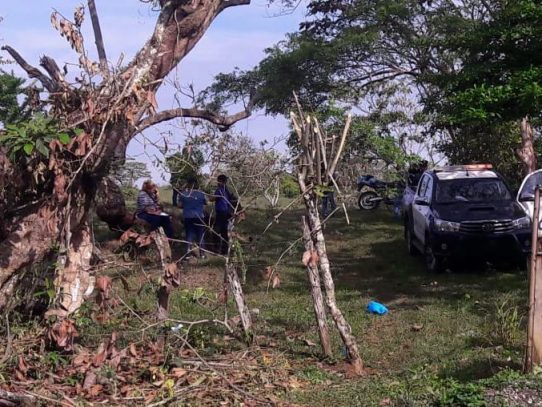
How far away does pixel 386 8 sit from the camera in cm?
2081

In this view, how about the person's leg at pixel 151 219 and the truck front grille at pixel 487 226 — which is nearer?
the truck front grille at pixel 487 226

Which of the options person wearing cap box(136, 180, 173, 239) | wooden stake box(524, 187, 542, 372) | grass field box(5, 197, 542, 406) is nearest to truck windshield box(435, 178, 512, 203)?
grass field box(5, 197, 542, 406)

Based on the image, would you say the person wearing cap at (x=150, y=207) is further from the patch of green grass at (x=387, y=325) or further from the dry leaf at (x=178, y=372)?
the dry leaf at (x=178, y=372)

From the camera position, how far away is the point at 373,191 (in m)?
24.7

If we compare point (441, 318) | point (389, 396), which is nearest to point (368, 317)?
point (441, 318)

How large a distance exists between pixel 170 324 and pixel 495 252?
7.49 m

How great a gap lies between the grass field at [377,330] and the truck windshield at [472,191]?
1349 mm

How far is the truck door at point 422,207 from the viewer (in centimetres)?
1469

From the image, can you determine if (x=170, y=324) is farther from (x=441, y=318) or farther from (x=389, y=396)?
(x=441, y=318)

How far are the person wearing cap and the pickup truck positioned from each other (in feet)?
15.1

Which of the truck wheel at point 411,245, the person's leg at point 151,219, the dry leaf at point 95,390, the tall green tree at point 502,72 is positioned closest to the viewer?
the dry leaf at point 95,390

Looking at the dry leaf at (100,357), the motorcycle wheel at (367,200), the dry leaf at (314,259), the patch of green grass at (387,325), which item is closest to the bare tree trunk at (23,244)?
the patch of green grass at (387,325)

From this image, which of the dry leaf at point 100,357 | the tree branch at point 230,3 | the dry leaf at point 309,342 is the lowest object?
the dry leaf at point 309,342

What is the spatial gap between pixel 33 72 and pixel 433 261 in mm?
8120
